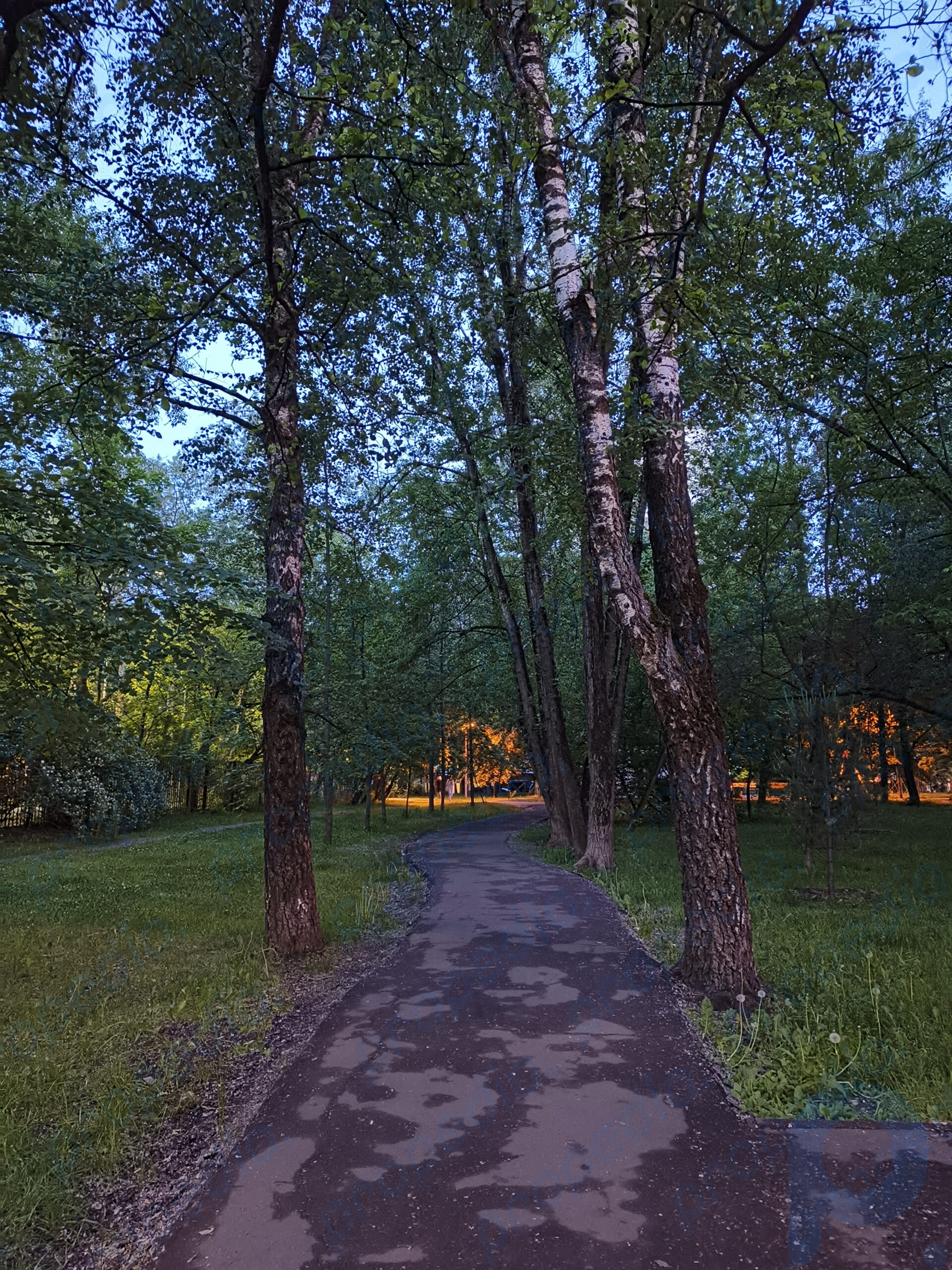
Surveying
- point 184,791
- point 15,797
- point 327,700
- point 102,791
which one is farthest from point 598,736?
point 184,791

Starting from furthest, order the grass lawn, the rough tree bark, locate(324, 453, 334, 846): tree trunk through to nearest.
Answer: the rough tree bark < locate(324, 453, 334, 846): tree trunk < the grass lawn

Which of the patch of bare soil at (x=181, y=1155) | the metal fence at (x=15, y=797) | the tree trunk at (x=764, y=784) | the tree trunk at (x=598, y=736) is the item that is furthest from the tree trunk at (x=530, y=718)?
the metal fence at (x=15, y=797)

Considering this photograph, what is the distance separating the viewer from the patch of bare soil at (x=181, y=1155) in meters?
2.91

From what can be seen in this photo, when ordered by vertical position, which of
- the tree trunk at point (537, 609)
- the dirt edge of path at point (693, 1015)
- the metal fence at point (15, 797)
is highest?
the tree trunk at point (537, 609)

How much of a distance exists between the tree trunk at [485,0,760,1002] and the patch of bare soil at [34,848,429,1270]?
317 centimetres

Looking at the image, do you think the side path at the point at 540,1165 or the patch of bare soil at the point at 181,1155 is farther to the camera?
the patch of bare soil at the point at 181,1155

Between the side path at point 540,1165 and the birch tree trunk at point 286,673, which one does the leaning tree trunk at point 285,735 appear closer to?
the birch tree trunk at point 286,673

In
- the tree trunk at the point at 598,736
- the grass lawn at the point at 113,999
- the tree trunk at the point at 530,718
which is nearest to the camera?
the grass lawn at the point at 113,999

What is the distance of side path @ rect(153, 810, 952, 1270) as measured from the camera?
9.15 feet

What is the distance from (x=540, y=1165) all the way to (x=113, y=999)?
4181 mm

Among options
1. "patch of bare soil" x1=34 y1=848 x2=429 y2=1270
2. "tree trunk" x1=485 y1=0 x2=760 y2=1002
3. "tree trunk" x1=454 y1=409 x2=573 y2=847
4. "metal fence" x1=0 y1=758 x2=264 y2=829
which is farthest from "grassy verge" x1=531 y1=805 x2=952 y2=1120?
"metal fence" x1=0 y1=758 x2=264 y2=829

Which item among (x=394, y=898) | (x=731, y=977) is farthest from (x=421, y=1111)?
(x=394, y=898)

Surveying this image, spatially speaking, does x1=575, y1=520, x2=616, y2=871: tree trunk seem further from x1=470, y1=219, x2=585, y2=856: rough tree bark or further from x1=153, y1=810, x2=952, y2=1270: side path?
x1=153, y1=810, x2=952, y2=1270: side path

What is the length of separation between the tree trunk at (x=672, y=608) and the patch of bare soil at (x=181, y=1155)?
3173mm
